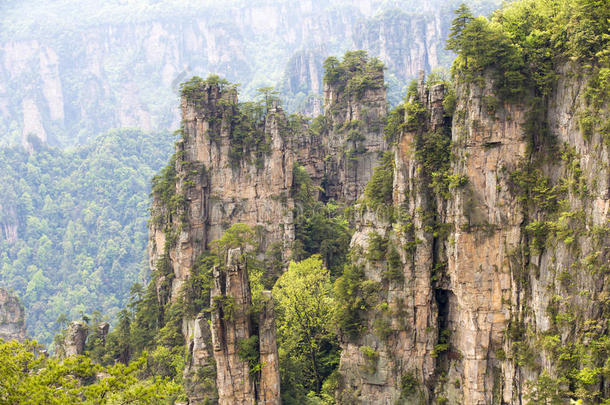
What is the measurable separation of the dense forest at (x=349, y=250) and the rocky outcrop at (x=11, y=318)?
23.7 m

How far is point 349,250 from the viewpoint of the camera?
138 ft

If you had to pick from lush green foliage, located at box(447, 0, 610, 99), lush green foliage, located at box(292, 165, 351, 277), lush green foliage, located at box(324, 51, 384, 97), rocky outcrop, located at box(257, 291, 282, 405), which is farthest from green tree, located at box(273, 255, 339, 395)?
lush green foliage, located at box(324, 51, 384, 97)

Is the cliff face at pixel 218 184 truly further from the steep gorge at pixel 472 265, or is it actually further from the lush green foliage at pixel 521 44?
the lush green foliage at pixel 521 44

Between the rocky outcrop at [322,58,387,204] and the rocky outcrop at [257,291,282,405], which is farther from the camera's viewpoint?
the rocky outcrop at [322,58,387,204]

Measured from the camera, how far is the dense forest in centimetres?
2612

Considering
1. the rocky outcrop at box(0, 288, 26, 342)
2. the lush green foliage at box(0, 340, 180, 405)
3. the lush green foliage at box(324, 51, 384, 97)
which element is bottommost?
the rocky outcrop at box(0, 288, 26, 342)

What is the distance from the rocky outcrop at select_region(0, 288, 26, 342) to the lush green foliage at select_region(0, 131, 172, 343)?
35.5m

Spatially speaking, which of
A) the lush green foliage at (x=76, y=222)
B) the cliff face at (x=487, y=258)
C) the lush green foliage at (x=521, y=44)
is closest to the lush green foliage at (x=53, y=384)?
the cliff face at (x=487, y=258)

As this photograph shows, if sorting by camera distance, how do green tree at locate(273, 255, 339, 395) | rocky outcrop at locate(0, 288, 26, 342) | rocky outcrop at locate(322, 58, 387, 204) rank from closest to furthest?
green tree at locate(273, 255, 339, 395) → rocky outcrop at locate(322, 58, 387, 204) → rocky outcrop at locate(0, 288, 26, 342)

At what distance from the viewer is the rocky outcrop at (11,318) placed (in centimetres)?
7438

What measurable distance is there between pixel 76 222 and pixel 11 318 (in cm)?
7051

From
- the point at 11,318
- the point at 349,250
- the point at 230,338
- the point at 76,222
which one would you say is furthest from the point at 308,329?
the point at 76,222

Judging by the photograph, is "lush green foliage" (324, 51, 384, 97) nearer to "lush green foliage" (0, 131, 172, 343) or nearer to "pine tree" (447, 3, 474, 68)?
"pine tree" (447, 3, 474, 68)

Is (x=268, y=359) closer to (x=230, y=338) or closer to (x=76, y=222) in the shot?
(x=230, y=338)
